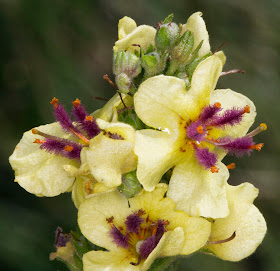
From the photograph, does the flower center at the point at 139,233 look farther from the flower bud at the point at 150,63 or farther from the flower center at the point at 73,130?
the flower bud at the point at 150,63

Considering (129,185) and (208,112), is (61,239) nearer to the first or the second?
(129,185)

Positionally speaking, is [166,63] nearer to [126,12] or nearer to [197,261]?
[197,261]

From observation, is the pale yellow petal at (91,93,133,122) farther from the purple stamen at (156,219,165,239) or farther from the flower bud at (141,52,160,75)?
the purple stamen at (156,219,165,239)

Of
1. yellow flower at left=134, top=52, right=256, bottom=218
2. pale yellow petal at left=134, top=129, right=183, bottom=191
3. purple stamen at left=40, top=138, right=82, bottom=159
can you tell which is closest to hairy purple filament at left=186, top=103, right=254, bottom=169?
yellow flower at left=134, top=52, right=256, bottom=218

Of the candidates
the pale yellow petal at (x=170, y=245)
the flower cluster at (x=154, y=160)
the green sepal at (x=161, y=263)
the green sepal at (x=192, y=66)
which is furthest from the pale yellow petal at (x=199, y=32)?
the green sepal at (x=161, y=263)

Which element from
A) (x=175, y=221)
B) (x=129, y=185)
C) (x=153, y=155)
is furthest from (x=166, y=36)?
(x=175, y=221)

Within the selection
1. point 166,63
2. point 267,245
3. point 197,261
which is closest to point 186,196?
point 166,63
